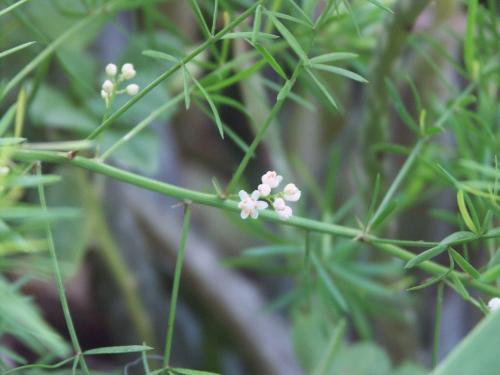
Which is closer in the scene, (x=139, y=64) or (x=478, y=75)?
(x=478, y=75)

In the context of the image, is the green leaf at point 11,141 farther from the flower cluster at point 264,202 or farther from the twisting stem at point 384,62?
the twisting stem at point 384,62

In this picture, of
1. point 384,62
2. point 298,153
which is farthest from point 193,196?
point 298,153

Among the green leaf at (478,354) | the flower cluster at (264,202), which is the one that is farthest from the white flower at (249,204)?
the green leaf at (478,354)

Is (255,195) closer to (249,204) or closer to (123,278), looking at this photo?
(249,204)

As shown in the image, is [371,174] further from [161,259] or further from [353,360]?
[161,259]

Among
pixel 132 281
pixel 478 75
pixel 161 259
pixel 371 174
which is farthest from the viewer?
pixel 161 259

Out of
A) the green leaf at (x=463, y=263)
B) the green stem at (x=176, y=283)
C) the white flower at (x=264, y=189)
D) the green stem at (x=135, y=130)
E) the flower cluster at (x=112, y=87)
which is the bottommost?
the green stem at (x=176, y=283)

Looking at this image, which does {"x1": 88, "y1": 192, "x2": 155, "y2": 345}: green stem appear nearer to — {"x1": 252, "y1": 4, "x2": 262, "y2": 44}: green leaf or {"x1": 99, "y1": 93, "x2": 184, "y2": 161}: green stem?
{"x1": 99, "y1": 93, "x2": 184, "y2": 161}: green stem

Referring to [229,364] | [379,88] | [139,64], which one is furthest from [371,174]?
[229,364]

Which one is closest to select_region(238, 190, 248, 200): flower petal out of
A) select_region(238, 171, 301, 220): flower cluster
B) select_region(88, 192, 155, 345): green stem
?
select_region(238, 171, 301, 220): flower cluster
